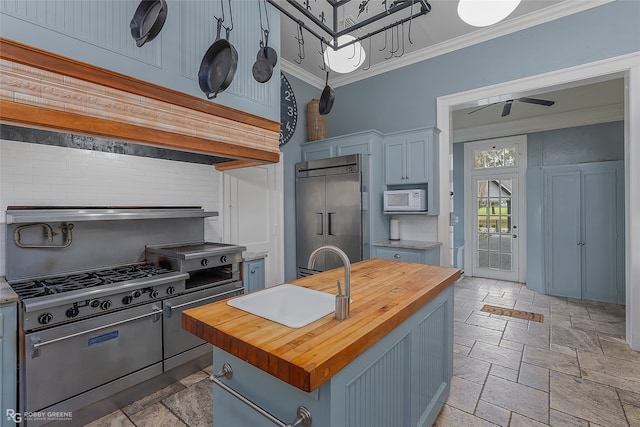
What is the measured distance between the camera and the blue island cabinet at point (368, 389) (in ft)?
3.31

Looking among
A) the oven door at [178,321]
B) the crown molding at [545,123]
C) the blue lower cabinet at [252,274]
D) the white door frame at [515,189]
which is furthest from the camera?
the white door frame at [515,189]

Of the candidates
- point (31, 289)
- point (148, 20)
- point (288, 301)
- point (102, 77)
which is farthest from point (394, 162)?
point (31, 289)

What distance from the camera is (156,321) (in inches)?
83.7

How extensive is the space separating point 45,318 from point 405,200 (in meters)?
3.31

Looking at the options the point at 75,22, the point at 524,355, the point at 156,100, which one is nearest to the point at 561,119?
the point at 524,355

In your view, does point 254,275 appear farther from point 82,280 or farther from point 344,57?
point 344,57

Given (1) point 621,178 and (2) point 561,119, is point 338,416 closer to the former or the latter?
(1) point 621,178

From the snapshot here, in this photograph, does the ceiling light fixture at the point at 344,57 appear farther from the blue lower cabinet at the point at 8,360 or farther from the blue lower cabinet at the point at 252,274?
the blue lower cabinet at the point at 8,360

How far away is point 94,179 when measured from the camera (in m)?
2.33

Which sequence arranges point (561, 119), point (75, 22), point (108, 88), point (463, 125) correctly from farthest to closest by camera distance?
point (463, 125) → point (561, 119) → point (108, 88) → point (75, 22)

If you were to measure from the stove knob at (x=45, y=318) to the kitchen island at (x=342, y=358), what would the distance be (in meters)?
1.02

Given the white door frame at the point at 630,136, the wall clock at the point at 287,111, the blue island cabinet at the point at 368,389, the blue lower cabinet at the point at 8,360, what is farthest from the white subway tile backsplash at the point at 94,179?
the white door frame at the point at 630,136

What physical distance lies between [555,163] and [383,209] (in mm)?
3561

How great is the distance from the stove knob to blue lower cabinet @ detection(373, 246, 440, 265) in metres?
2.97
